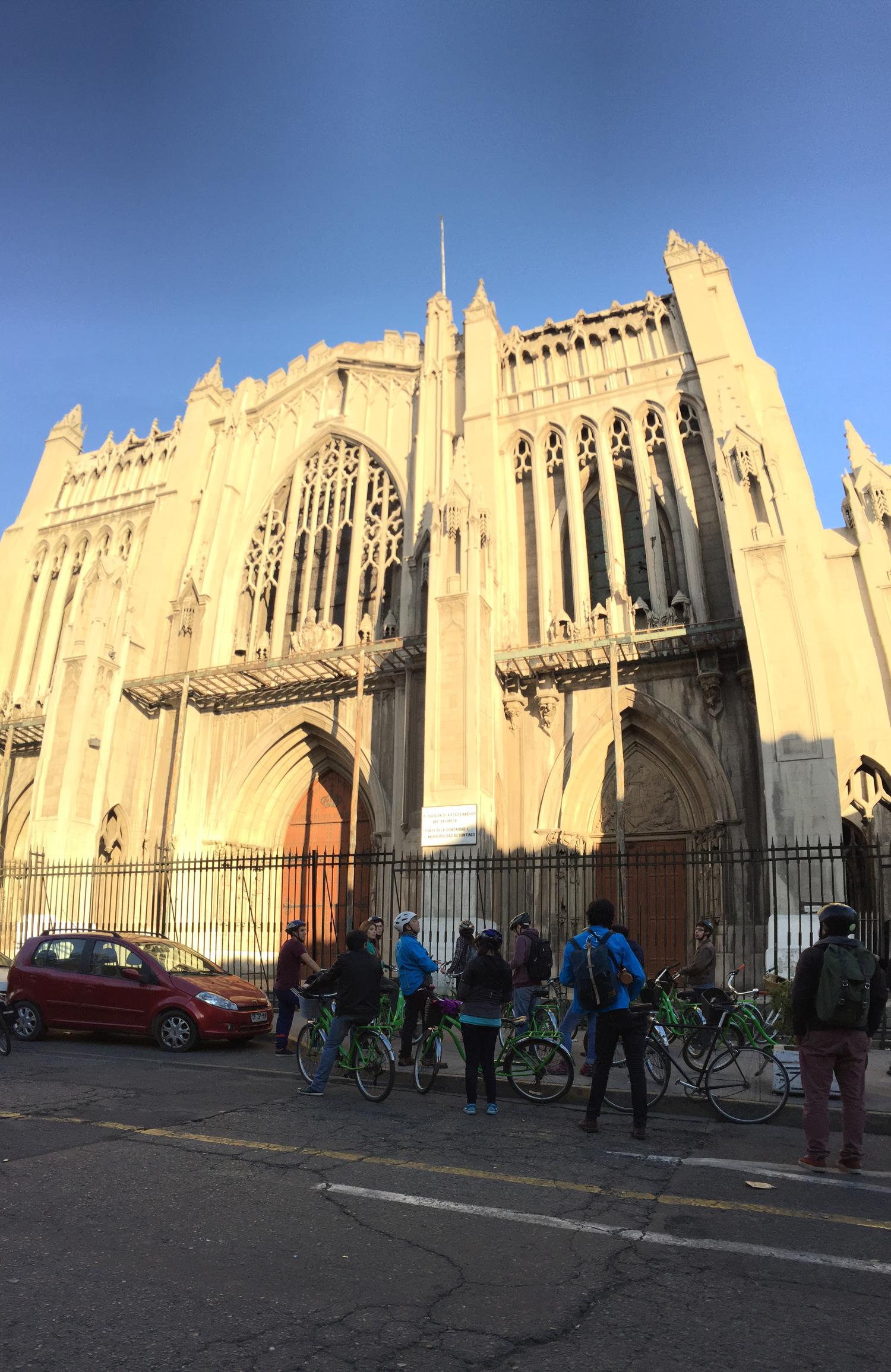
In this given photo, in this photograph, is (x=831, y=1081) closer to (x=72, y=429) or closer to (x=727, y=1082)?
(x=727, y=1082)

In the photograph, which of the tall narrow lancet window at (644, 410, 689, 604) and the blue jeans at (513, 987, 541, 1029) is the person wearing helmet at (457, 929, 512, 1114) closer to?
the blue jeans at (513, 987, 541, 1029)

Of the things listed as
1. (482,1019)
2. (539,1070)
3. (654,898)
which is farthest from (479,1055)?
(654,898)

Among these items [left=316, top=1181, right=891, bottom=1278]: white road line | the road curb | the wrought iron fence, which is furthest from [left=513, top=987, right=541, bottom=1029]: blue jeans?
[left=316, top=1181, right=891, bottom=1278]: white road line

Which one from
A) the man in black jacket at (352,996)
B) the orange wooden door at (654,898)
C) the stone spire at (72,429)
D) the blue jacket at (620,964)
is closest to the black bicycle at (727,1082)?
the blue jacket at (620,964)

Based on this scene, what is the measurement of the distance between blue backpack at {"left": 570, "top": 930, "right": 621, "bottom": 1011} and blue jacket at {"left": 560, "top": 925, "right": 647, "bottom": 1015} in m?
0.03

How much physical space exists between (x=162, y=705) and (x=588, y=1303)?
18.7 metres

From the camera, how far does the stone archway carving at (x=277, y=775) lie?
19.1 meters

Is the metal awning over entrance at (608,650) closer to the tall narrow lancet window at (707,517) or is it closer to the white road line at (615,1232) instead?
Answer: the tall narrow lancet window at (707,517)

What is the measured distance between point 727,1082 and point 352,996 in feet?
10.5

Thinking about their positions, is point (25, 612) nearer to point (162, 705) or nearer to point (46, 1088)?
point (162, 705)

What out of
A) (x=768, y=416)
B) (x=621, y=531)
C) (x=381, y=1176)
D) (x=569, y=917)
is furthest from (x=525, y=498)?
(x=381, y=1176)

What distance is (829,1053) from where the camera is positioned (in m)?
5.45

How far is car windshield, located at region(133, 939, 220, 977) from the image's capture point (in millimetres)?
11086

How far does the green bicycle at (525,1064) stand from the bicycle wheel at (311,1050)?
0.97 m
